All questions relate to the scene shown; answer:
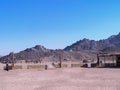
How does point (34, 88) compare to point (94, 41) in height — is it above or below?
below

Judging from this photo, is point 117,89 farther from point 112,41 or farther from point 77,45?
point 112,41

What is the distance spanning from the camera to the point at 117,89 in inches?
669

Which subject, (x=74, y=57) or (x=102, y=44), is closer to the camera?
(x=74, y=57)

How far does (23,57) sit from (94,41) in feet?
227

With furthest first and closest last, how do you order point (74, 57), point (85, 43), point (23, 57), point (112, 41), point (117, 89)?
point (112, 41) < point (85, 43) < point (23, 57) < point (74, 57) < point (117, 89)

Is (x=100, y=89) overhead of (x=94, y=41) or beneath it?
beneath

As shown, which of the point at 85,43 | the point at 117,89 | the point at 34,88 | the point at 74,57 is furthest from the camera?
the point at 85,43

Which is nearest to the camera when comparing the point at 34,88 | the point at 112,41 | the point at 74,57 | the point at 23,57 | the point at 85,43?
the point at 34,88

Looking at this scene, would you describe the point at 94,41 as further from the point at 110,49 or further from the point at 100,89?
the point at 100,89

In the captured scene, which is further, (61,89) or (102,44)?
(102,44)

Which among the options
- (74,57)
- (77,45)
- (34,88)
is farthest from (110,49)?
(34,88)

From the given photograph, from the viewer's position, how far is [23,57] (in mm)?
124938

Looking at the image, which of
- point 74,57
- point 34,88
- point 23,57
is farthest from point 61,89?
point 23,57

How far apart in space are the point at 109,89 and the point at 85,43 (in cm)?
16287
